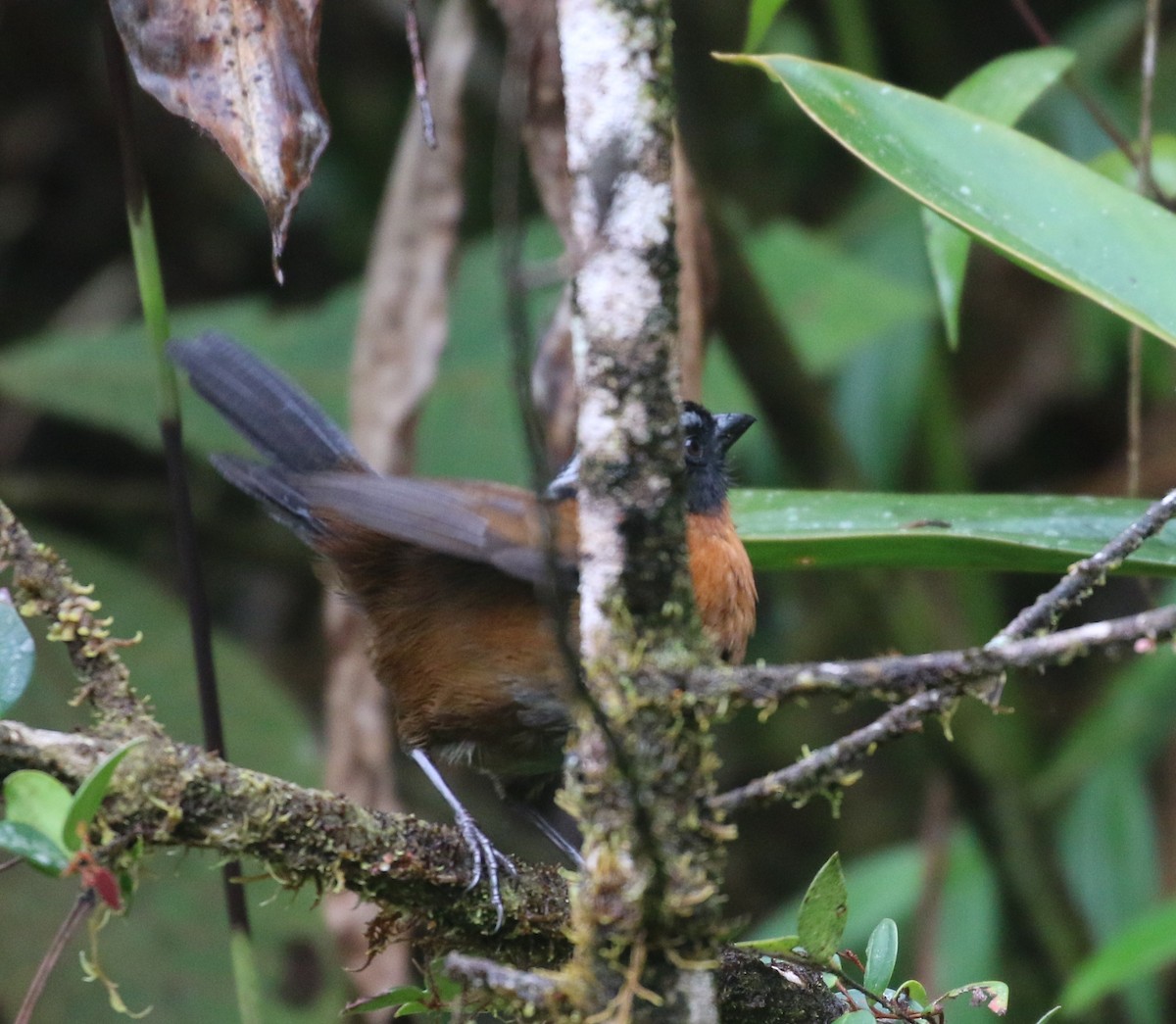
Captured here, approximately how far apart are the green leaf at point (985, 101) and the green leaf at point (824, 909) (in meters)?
1.12

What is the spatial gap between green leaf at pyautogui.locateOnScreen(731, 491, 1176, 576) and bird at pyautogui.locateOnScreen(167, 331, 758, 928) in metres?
0.23

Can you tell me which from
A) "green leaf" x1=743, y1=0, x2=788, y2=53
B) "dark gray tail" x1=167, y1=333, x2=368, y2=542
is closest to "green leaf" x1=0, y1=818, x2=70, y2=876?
"dark gray tail" x1=167, y1=333, x2=368, y2=542

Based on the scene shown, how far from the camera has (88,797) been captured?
125 cm

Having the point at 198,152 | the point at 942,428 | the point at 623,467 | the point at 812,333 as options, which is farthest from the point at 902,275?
the point at 623,467

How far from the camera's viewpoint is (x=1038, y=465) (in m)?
5.61

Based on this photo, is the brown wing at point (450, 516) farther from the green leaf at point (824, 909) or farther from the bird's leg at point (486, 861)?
the green leaf at point (824, 909)

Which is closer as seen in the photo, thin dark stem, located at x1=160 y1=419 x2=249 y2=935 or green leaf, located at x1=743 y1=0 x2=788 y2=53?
thin dark stem, located at x1=160 y1=419 x2=249 y2=935

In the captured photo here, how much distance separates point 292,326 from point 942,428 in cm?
211

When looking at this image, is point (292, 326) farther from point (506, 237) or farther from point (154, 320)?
point (506, 237)

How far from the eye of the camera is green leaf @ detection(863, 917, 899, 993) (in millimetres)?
1516

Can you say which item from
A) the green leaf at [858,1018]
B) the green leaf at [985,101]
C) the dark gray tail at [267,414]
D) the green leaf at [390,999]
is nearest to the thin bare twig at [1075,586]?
the green leaf at [858,1018]

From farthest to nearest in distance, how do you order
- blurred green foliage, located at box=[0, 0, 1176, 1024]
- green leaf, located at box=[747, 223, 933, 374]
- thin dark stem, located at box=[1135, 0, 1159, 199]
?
green leaf, located at box=[747, 223, 933, 374], blurred green foliage, located at box=[0, 0, 1176, 1024], thin dark stem, located at box=[1135, 0, 1159, 199]

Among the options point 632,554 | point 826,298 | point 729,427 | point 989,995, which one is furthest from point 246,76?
point 826,298

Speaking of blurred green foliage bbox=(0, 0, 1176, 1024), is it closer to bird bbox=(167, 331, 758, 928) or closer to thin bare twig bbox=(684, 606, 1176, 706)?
bird bbox=(167, 331, 758, 928)
